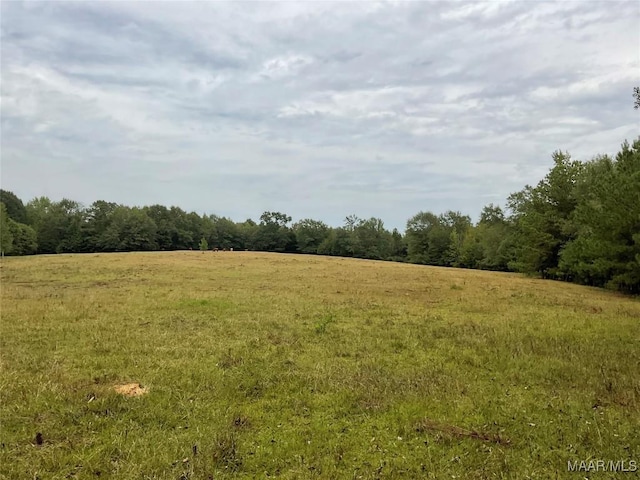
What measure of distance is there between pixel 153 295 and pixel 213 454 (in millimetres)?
15686

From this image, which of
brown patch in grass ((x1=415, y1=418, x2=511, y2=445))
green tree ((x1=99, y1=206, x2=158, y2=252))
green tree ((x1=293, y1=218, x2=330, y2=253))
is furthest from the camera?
green tree ((x1=293, y1=218, x2=330, y2=253))

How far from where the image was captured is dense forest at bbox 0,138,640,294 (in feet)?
78.6

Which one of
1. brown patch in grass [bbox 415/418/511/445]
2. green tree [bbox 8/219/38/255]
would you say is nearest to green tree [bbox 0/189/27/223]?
green tree [bbox 8/219/38/255]

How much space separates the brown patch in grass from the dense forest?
2100 centimetres

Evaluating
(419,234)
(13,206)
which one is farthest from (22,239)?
(419,234)

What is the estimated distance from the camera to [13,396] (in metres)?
7.05

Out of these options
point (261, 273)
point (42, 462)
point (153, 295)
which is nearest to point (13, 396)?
point (42, 462)

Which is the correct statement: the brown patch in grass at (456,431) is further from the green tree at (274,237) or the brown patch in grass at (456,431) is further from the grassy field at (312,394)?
the green tree at (274,237)

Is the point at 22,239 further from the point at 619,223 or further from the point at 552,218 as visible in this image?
the point at 619,223

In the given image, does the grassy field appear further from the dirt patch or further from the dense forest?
the dense forest

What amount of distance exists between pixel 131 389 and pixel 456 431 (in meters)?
5.68

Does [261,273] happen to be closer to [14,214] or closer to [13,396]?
[13,396]

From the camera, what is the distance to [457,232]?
349ft

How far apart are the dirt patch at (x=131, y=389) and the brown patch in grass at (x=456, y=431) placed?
15.9ft
